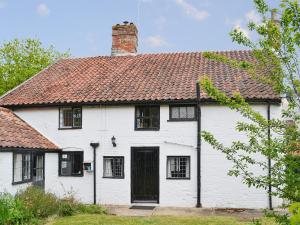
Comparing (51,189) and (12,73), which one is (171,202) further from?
(12,73)

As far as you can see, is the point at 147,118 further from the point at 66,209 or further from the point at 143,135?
the point at 66,209

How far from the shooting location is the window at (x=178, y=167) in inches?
680

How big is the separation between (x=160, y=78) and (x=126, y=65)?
3.09 meters

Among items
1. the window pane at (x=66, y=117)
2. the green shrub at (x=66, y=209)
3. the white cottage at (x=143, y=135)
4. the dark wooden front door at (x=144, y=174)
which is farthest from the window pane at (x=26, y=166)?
the dark wooden front door at (x=144, y=174)

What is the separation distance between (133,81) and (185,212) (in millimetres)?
6916

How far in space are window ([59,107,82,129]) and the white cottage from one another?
0.05m

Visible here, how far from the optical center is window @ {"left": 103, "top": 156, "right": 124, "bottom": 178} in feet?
58.7

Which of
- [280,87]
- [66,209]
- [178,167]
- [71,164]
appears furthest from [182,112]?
[280,87]

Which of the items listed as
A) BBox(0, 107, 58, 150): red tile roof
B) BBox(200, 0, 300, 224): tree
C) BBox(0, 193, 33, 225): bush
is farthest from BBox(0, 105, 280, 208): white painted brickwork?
BBox(200, 0, 300, 224): tree

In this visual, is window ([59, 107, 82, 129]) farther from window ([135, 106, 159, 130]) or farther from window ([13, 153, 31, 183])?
window ([135, 106, 159, 130])

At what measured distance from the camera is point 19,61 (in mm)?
34500

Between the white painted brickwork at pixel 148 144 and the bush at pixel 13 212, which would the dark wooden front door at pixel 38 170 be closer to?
the white painted brickwork at pixel 148 144

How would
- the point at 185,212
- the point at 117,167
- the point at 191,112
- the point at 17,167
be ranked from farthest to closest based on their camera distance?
1. the point at 117,167
2. the point at 191,112
3. the point at 17,167
4. the point at 185,212

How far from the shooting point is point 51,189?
18391 mm
